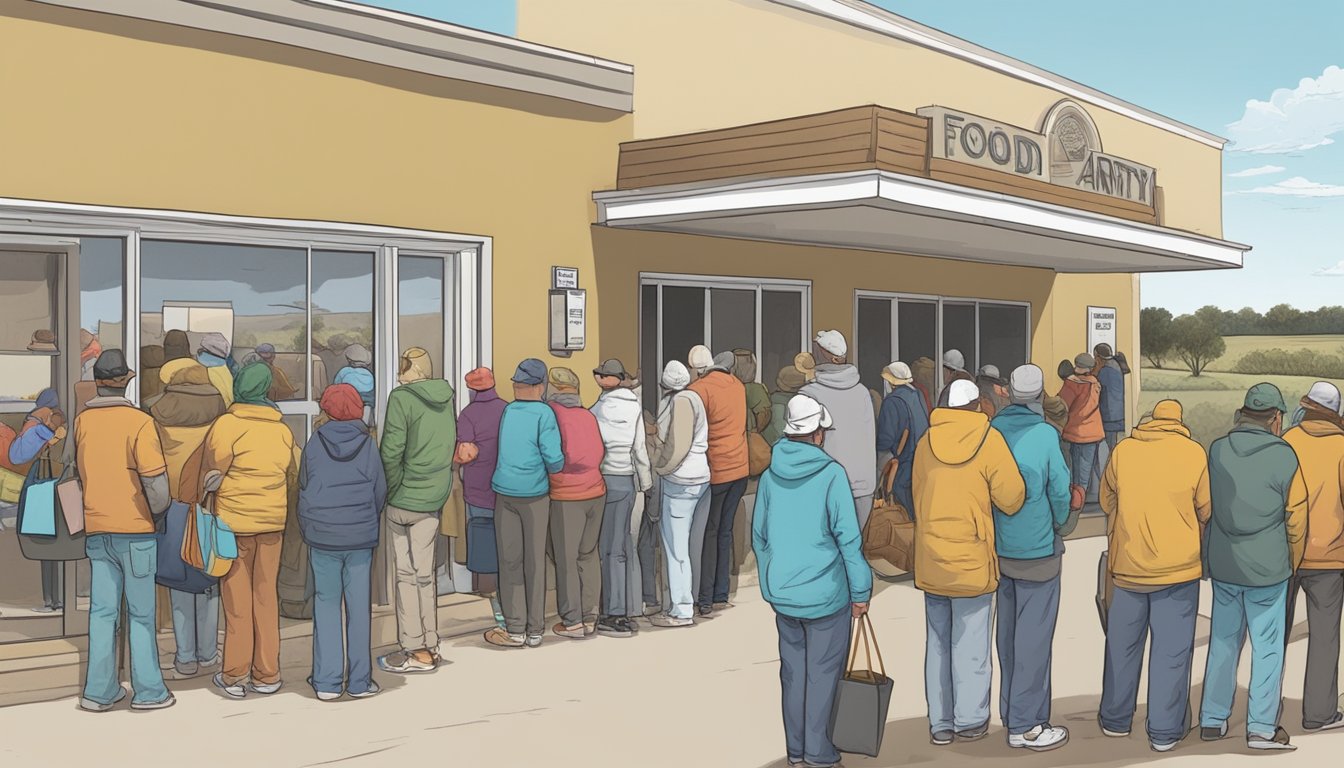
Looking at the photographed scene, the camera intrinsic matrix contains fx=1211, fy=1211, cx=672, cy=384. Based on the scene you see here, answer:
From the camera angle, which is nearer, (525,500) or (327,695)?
(327,695)

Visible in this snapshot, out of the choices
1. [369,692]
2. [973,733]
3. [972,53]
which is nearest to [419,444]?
[369,692]

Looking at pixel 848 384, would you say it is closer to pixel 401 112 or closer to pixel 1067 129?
pixel 401 112

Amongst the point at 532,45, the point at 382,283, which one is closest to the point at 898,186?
the point at 532,45

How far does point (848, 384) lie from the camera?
29.9 ft

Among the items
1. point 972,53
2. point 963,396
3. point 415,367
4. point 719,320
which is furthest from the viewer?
point 972,53

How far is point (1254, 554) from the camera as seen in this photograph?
5.86 metres

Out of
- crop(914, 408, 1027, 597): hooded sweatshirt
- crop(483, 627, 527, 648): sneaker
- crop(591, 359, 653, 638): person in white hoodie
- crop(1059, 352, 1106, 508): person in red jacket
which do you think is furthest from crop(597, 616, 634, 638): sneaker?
crop(1059, 352, 1106, 508): person in red jacket

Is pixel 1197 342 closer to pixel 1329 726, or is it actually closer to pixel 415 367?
pixel 1329 726

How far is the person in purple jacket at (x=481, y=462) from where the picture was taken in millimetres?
8102

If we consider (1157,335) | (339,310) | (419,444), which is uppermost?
(1157,335)

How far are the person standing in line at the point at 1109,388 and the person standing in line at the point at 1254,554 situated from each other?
8.09 m

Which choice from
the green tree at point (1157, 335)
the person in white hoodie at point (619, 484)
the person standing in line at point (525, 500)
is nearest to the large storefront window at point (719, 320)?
the person in white hoodie at point (619, 484)

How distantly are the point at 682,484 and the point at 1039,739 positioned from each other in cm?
344

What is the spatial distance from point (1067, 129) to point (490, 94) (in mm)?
11384
